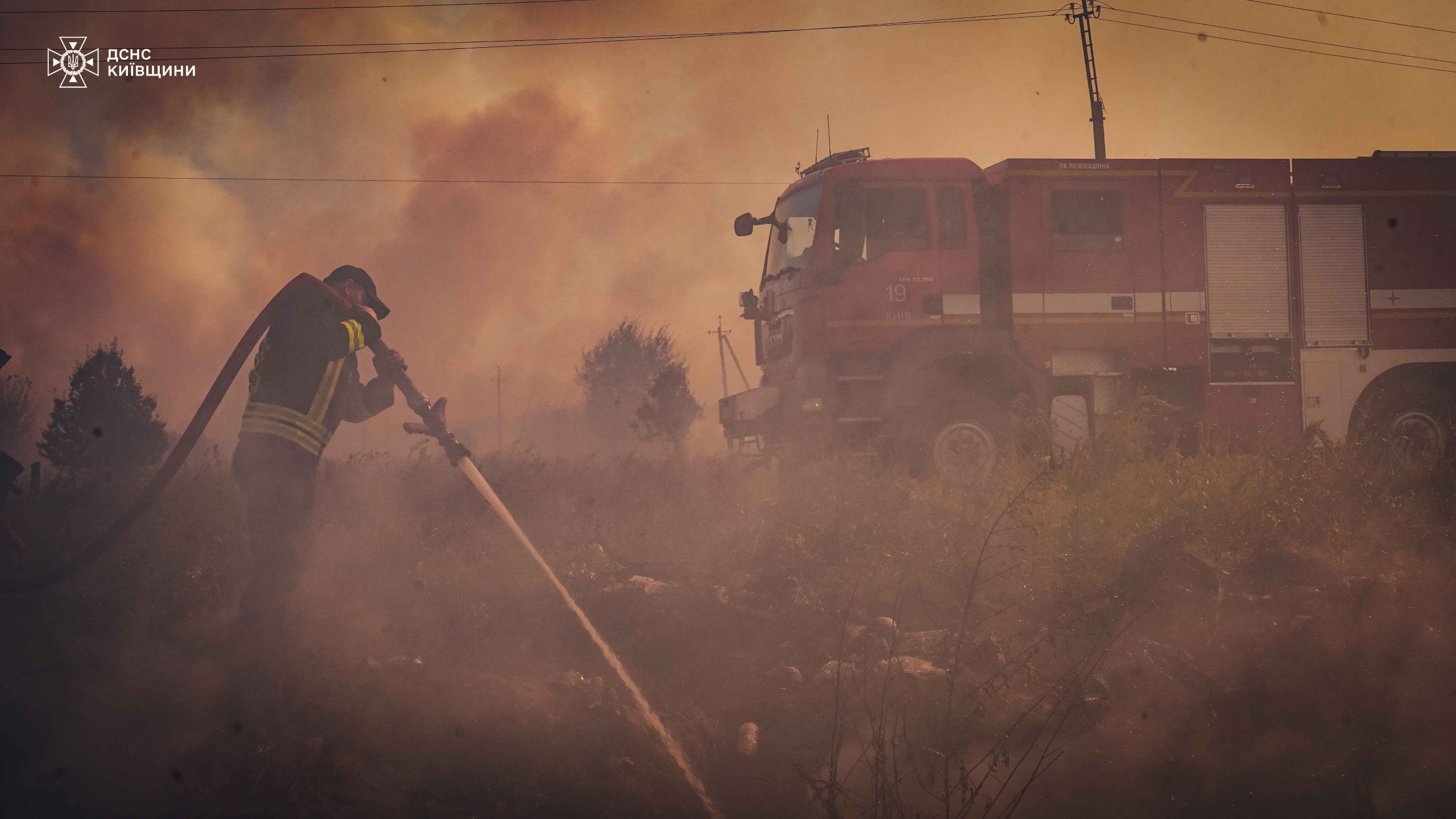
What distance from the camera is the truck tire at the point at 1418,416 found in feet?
32.1

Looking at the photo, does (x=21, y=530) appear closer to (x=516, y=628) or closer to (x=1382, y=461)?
(x=516, y=628)

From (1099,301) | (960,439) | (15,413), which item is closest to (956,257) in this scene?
(1099,301)

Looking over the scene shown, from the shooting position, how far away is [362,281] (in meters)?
6.00

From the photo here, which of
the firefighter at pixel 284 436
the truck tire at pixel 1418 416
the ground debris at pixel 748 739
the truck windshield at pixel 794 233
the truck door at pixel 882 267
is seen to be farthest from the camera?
the truck tire at pixel 1418 416

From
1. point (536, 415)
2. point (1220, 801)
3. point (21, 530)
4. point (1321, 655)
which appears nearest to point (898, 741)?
point (1220, 801)

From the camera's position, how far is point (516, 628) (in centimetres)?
643

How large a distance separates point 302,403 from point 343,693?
6.10 feet

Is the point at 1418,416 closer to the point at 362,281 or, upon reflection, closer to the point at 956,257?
the point at 956,257

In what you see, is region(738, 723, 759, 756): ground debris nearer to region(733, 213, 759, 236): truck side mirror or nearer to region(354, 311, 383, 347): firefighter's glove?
region(354, 311, 383, 347): firefighter's glove

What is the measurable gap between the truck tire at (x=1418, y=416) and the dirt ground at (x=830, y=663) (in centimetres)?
234

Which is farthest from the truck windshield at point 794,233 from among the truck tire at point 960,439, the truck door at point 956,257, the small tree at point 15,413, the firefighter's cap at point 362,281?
the small tree at point 15,413

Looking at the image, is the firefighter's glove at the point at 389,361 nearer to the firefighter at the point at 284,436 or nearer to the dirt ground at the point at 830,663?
the firefighter at the point at 284,436

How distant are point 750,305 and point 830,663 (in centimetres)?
578

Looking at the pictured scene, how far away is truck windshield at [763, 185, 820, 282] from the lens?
926 centimetres
